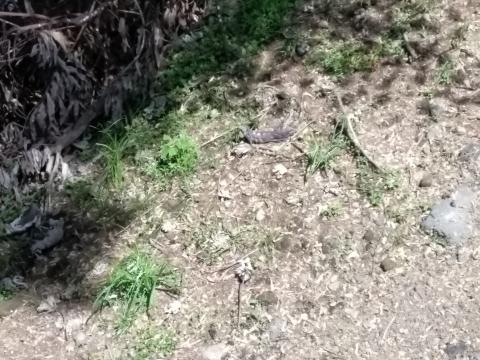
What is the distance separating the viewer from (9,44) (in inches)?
176

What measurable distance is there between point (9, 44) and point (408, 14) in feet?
8.45

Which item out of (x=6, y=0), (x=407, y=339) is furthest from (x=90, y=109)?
(x=407, y=339)

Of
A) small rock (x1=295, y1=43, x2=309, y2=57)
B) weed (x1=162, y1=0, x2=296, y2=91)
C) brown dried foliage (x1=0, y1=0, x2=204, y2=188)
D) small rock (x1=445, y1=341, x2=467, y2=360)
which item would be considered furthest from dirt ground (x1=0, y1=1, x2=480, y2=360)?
brown dried foliage (x1=0, y1=0, x2=204, y2=188)

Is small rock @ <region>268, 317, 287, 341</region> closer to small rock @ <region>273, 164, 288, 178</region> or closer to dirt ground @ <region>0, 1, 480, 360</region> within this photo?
dirt ground @ <region>0, 1, 480, 360</region>

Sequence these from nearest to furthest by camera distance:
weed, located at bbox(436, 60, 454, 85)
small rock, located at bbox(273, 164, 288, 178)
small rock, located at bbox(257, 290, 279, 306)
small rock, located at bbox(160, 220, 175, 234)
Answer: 1. small rock, located at bbox(257, 290, 279, 306)
2. small rock, located at bbox(160, 220, 175, 234)
3. small rock, located at bbox(273, 164, 288, 178)
4. weed, located at bbox(436, 60, 454, 85)

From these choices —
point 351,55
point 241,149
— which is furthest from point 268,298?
point 351,55

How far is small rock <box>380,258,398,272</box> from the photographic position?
12.5 ft

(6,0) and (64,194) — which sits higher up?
(6,0)

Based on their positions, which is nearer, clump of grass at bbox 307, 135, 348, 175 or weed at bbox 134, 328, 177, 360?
weed at bbox 134, 328, 177, 360

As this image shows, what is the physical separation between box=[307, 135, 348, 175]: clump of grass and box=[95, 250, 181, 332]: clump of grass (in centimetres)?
101

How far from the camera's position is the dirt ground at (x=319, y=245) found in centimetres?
366

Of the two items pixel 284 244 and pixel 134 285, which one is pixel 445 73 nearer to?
pixel 284 244

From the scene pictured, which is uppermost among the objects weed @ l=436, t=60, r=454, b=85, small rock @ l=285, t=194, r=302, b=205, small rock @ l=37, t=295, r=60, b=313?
weed @ l=436, t=60, r=454, b=85

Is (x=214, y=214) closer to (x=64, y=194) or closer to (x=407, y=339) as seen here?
(x=64, y=194)
